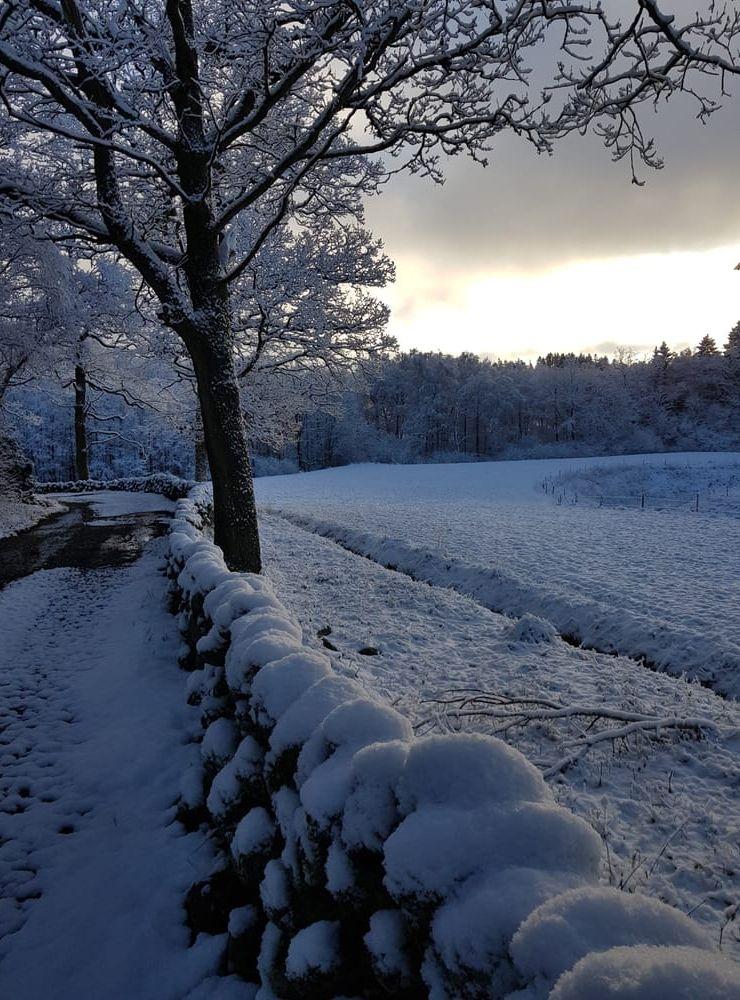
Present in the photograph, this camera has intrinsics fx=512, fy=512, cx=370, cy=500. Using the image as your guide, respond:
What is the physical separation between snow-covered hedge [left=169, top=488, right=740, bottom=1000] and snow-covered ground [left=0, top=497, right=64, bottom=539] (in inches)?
501

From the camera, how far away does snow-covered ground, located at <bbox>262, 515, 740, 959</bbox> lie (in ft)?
9.77

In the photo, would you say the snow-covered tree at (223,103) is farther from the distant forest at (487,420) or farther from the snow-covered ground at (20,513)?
the distant forest at (487,420)

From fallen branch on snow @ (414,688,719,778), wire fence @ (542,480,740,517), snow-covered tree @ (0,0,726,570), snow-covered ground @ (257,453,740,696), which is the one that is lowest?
wire fence @ (542,480,740,517)

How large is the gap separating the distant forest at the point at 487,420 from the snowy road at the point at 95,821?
48107 millimetres

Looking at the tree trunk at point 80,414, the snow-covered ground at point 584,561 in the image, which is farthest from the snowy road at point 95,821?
the tree trunk at point 80,414

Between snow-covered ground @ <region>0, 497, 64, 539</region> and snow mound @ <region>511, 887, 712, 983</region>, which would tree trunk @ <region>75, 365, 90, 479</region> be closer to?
snow-covered ground @ <region>0, 497, 64, 539</region>

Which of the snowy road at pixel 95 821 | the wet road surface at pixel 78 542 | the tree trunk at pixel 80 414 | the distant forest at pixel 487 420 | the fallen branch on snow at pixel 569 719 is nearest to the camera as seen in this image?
the snowy road at pixel 95 821

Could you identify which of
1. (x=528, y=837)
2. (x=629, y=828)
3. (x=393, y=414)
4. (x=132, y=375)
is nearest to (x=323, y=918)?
(x=528, y=837)

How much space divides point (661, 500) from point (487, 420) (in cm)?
4489

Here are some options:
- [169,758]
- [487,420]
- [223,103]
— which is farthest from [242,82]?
[487,420]

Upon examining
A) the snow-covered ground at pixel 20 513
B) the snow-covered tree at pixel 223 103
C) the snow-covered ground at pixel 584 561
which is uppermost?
the snow-covered tree at pixel 223 103

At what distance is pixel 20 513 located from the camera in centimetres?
1491

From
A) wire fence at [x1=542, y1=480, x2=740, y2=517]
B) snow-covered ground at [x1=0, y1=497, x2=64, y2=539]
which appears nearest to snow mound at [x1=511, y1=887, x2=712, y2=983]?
snow-covered ground at [x1=0, y1=497, x2=64, y2=539]

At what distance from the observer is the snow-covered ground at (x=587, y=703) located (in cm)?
298
